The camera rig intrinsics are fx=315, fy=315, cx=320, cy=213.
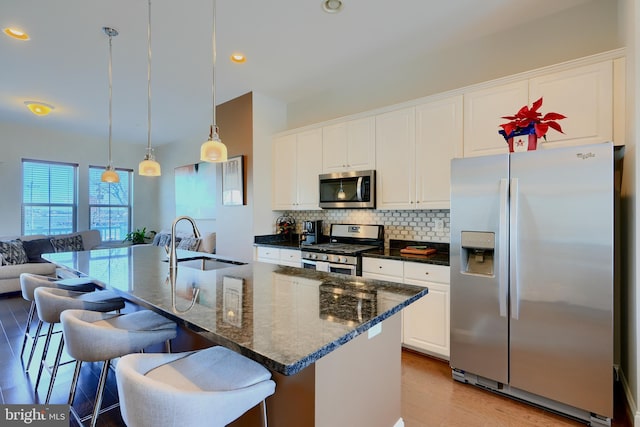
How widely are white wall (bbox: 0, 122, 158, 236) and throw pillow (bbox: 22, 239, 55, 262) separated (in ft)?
2.18

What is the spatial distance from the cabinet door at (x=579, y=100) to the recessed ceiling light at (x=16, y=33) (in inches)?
171

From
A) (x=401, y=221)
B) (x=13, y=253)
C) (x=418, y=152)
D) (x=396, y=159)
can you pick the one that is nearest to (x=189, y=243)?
(x=13, y=253)

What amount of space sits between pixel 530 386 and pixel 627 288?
0.90m

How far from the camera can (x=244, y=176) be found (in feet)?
14.0

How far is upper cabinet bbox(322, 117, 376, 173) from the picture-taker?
341 cm

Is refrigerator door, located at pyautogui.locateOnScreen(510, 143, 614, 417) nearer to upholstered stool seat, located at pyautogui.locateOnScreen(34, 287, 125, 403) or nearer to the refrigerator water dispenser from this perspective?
the refrigerator water dispenser

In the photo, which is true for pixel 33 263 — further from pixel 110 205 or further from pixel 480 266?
pixel 480 266

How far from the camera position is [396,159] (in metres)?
3.21

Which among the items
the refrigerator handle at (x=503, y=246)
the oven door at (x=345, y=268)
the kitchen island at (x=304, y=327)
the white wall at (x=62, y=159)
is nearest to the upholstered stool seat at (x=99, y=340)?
the kitchen island at (x=304, y=327)

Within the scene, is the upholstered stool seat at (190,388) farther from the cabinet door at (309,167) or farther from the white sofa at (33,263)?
the white sofa at (33,263)

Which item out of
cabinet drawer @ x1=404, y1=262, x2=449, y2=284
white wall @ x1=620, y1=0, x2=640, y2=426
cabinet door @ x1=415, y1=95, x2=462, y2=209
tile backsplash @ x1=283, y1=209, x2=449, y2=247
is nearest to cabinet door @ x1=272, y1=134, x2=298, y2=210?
tile backsplash @ x1=283, y1=209, x2=449, y2=247

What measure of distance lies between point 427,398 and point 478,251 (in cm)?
111

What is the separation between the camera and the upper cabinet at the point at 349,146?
341 cm

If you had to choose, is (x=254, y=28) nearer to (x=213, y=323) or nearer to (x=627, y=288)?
(x=213, y=323)
